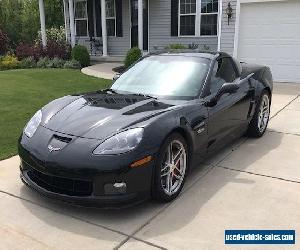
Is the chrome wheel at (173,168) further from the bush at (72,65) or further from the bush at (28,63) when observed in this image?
the bush at (28,63)

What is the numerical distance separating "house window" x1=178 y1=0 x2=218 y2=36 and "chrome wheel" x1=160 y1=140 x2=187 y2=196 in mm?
11652

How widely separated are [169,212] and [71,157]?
110 cm

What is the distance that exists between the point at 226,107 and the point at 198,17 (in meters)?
10.9

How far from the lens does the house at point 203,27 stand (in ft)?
37.7

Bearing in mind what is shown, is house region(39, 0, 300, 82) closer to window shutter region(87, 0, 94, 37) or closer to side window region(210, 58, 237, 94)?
window shutter region(87, 0, 94, 37)

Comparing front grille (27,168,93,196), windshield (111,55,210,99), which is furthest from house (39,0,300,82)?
front grille (27,168,93,196)

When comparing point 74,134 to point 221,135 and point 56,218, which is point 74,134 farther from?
Answer: point 221,135

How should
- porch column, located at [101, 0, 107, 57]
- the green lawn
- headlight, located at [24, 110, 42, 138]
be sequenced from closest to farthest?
1. headlight, located at [24, 110, 42, 138]
2. the green lawn
3. porch column, located at [101, 0, 107, 57]

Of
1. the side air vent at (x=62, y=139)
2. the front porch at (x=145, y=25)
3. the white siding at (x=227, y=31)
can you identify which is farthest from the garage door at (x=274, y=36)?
the side air vent at (x=62, y=139)

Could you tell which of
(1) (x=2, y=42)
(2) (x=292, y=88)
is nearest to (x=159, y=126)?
(2) (x=292, y=88)

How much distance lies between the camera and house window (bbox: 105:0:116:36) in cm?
1769

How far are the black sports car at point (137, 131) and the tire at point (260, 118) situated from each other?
52cm

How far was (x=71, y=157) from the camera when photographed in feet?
11.3

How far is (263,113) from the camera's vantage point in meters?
6.29
